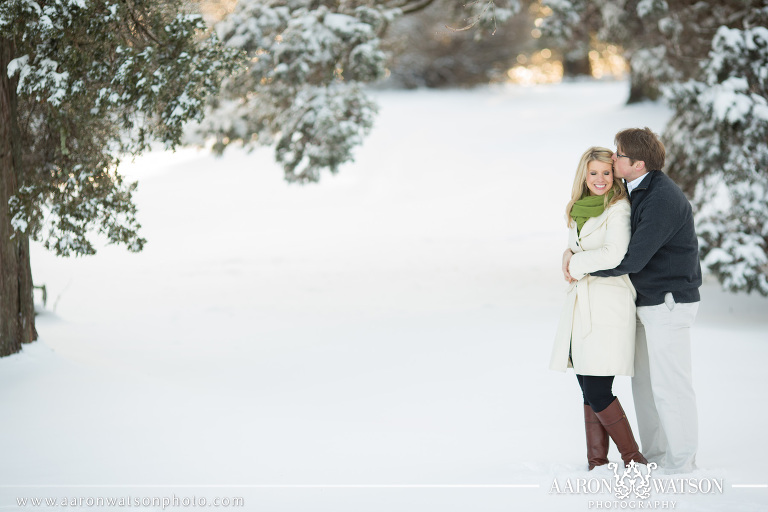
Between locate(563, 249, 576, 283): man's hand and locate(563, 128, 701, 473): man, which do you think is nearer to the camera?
locate(563, 128, 701, 473): man

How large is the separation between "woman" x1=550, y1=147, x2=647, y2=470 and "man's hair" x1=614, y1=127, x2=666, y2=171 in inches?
3.4

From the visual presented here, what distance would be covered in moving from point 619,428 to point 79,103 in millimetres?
4070

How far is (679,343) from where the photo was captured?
12.7 ft

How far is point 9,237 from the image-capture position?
600cm

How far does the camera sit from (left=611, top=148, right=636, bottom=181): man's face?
3.88m

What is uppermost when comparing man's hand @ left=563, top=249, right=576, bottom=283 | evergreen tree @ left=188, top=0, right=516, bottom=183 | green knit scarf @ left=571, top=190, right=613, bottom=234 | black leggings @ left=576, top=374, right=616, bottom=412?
evergreen tree @ left=188, top=0, right=516, bottom=183

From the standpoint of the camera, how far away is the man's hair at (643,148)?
3.84m

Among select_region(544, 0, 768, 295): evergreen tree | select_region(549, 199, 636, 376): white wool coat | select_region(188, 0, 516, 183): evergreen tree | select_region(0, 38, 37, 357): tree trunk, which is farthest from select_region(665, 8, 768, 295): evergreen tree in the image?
select_region(0, 38, 37, 357): tree trunk

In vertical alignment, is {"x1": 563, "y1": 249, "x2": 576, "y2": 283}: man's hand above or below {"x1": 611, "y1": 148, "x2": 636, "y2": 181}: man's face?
below

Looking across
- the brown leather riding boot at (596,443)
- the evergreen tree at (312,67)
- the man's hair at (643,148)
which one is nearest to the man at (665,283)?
the man's hair at (643,148)

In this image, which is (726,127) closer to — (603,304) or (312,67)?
(312,67)

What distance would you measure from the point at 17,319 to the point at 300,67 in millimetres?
3591

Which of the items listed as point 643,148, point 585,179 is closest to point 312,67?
point 585,179

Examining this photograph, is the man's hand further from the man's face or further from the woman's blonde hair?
the man's face
